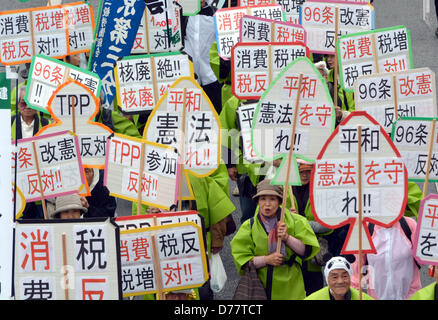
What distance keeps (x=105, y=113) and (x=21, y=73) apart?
12.8 feet

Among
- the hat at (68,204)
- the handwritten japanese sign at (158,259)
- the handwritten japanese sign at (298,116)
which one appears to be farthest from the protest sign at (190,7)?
the handwritten japanese sign at (158,259)

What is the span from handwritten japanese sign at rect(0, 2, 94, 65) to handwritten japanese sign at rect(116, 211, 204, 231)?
424 cm

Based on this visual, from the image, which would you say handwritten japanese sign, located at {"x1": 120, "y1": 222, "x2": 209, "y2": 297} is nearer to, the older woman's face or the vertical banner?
the older woman's face

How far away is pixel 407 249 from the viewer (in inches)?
316

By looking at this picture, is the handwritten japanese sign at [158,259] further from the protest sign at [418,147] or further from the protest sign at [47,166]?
the protest sign at [418,147]

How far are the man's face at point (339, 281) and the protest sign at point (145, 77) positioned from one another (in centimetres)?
329

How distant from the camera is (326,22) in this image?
11086 millimetres

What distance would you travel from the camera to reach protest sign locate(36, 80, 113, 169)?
29.7ft

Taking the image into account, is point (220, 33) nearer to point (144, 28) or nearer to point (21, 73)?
point (144, 28)

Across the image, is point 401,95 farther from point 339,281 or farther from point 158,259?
point 158,259

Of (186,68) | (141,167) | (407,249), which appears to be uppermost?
(186,68)

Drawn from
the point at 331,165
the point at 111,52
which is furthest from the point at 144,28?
the point at 331,165

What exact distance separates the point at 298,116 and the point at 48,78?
3171 millimetres

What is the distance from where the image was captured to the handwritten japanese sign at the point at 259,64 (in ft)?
32.3
